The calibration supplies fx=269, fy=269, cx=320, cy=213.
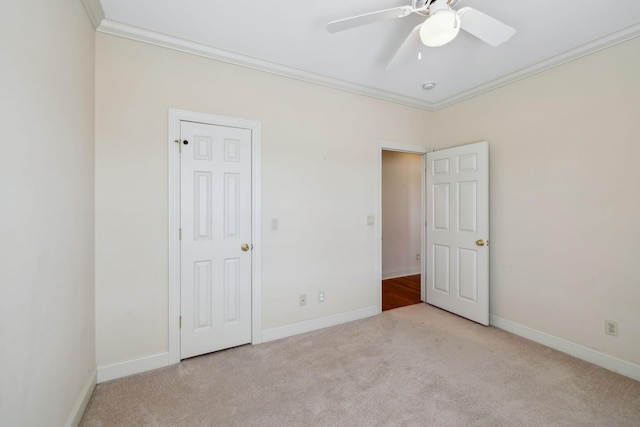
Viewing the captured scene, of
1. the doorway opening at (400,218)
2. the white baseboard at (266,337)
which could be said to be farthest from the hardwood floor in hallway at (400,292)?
the white baseboard at (266,337)

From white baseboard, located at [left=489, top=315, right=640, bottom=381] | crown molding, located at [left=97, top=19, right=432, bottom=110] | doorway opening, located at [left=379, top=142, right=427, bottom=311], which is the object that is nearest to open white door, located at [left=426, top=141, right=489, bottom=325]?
white baseboard, located at [left=489, top=315, right=640, bottom=381]

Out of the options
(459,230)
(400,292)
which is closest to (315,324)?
(400,292)

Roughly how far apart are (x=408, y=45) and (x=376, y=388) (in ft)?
8.25

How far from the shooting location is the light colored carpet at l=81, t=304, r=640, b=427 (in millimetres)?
1699

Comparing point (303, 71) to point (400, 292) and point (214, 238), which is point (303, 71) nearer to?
point (214, 238)

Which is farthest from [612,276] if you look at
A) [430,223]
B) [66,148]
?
[66,148]

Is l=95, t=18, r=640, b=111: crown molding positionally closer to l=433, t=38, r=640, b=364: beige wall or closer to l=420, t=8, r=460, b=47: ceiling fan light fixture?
l=433, t=38, r=640, b=364: beige wall

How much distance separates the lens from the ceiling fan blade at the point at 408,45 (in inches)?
Answer: 70.7

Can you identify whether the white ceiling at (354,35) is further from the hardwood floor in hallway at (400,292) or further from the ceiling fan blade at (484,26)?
the hardwood floor in hallway at (400,292)

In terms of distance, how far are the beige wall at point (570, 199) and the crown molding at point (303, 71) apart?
0.08 meters

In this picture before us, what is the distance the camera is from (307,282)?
2.91 meters

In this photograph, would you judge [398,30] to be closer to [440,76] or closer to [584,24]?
[440,76]

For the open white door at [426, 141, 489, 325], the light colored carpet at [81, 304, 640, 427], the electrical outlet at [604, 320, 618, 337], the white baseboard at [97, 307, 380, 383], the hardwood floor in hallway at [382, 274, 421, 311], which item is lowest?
the light colored carpet at [81, 304, 640, 427]

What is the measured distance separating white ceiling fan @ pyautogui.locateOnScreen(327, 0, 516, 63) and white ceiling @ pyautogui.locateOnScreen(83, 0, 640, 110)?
27 cm
